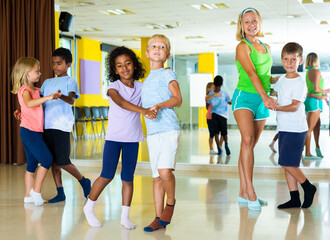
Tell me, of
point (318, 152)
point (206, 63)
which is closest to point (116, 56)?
point (206, 63)

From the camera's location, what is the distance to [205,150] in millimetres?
5941

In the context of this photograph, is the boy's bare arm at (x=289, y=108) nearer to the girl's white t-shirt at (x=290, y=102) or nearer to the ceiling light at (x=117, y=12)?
the girl's white t-shirt at (x=290, y=102)

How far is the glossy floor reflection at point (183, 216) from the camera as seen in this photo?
285 cm

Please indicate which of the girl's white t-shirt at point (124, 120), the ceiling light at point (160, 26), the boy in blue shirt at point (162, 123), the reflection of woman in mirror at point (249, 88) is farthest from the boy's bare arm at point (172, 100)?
the ceiling light at point (160, 26)

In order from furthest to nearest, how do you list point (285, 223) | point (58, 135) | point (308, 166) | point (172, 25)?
point (172, 25), point (308, 166), point (58, 135), point (285, 223)

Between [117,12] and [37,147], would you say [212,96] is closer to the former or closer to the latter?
[117,12]

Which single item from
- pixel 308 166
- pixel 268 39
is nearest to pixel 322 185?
pixel 308 166

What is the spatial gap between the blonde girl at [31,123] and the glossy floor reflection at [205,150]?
7.94ft

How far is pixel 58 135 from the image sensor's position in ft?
12.5

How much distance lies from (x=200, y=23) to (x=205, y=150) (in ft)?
5.67

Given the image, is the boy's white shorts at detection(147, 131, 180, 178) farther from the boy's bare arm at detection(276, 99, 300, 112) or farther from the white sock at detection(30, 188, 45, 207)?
the white sock at detection(30, 188, 45, 207)

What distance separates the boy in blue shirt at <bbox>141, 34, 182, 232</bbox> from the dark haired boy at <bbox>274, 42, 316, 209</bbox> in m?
1.04

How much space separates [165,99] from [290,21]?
3387 millimetres

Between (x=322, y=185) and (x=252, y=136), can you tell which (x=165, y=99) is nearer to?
(x=252, y=136)
